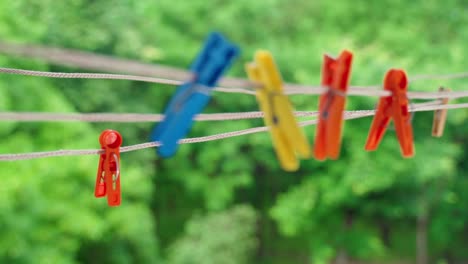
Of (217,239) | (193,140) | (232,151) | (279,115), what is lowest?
(279,115)

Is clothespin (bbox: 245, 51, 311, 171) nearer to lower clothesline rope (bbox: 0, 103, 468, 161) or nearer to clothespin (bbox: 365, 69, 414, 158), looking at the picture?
lower clothesline rope (bbox: 0, 103, 468, 161)

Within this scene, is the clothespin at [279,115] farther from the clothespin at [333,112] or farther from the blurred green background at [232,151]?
the blurred green background at [232,151]

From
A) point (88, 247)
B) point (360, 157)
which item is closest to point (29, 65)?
point (88, 247)

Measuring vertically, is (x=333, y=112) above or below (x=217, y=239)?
below

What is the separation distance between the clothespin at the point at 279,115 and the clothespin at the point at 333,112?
123 millimetres

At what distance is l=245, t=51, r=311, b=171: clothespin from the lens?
2.00 m

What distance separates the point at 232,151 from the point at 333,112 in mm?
9927

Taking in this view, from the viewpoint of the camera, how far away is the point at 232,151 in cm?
1209

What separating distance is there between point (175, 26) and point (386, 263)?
16.0ft

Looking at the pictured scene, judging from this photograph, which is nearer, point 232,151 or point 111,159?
point 111,159

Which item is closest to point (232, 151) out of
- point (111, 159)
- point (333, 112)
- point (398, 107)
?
point (111, 159)

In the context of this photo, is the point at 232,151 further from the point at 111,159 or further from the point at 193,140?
the point at 111,159

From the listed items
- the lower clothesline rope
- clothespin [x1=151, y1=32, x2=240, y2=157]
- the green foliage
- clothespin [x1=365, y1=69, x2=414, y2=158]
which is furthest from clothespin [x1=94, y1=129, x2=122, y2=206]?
the green foliage

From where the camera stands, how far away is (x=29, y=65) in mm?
9266
